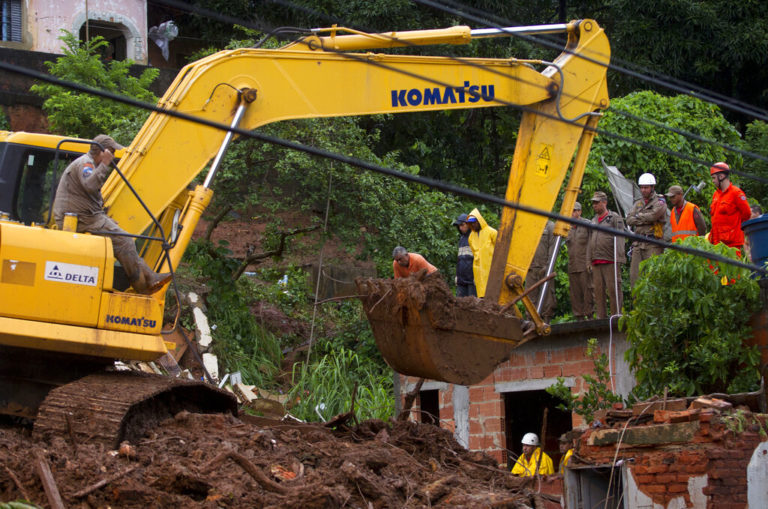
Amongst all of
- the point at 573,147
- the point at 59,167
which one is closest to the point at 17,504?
the point at 59,167

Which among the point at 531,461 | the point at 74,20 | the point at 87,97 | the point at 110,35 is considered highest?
the point at 110,35

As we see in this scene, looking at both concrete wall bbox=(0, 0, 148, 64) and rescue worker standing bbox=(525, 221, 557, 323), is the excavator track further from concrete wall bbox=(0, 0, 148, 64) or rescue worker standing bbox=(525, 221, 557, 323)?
concrete wall bbox=(0, 0, 148, 64)

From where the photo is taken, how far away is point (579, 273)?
1427 cm

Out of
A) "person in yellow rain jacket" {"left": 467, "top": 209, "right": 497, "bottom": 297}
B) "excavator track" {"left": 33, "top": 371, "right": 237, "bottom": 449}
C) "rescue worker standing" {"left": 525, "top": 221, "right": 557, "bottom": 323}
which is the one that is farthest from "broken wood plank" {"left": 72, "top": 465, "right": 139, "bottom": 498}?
"rescue worker standing" {"left": 525, "top": 221, "right": 557, "bottom": 323}

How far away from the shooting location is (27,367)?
29.3 feet

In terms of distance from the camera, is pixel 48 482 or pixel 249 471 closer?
pixel 48 482

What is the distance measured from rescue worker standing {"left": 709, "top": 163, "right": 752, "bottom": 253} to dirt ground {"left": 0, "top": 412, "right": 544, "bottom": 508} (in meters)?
4.78

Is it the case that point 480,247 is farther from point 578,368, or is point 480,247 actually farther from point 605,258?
point 578,368

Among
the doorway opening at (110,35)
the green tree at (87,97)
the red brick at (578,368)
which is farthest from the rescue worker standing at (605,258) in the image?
the doorway opening at (110,35)

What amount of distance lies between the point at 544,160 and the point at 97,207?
4524mm

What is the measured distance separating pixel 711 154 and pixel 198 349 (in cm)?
1109

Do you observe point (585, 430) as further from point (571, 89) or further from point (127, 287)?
point (127, 287)

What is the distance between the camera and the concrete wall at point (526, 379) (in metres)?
12.7

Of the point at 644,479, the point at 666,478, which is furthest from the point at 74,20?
the point at 666,478
